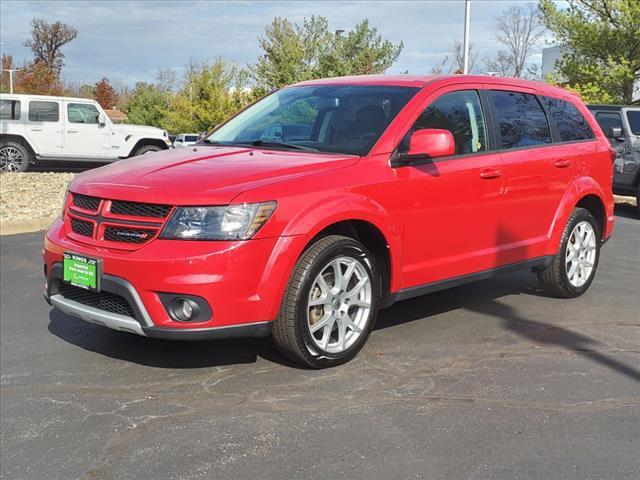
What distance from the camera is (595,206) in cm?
627

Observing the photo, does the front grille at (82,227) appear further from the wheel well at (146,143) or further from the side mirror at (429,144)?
the wheel well at (146,143)

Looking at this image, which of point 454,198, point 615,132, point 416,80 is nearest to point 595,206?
point 454,198

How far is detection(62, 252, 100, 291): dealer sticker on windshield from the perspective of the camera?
387 centimetres

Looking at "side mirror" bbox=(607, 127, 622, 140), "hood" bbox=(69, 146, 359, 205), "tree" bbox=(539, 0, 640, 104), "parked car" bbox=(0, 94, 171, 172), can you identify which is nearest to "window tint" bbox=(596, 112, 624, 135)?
"side mirror" bbox=(607, 127, 622, 140)

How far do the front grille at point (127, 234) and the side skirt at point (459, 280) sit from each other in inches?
63.7

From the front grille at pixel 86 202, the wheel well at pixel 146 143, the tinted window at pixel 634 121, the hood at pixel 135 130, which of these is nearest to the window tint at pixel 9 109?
the hood at pixel 135 130

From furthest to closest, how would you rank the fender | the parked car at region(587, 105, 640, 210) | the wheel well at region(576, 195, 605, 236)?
the parked car at region(587, 105, 640, 210) < the wheel well at region(576, 195, 605, 236) < the fender

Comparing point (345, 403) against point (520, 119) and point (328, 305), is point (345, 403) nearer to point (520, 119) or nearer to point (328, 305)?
point (328, 305)

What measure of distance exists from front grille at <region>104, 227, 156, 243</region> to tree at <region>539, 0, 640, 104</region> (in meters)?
15.9

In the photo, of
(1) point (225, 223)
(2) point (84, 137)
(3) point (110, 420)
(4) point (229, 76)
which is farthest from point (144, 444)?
(4) point (229, 76)

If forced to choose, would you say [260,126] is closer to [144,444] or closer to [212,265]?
[212,265]

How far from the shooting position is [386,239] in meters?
4.38

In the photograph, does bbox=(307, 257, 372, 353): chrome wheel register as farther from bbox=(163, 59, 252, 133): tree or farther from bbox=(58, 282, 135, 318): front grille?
bbox=(163, 59, 252, 133): tree

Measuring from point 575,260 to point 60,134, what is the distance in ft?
47.3
